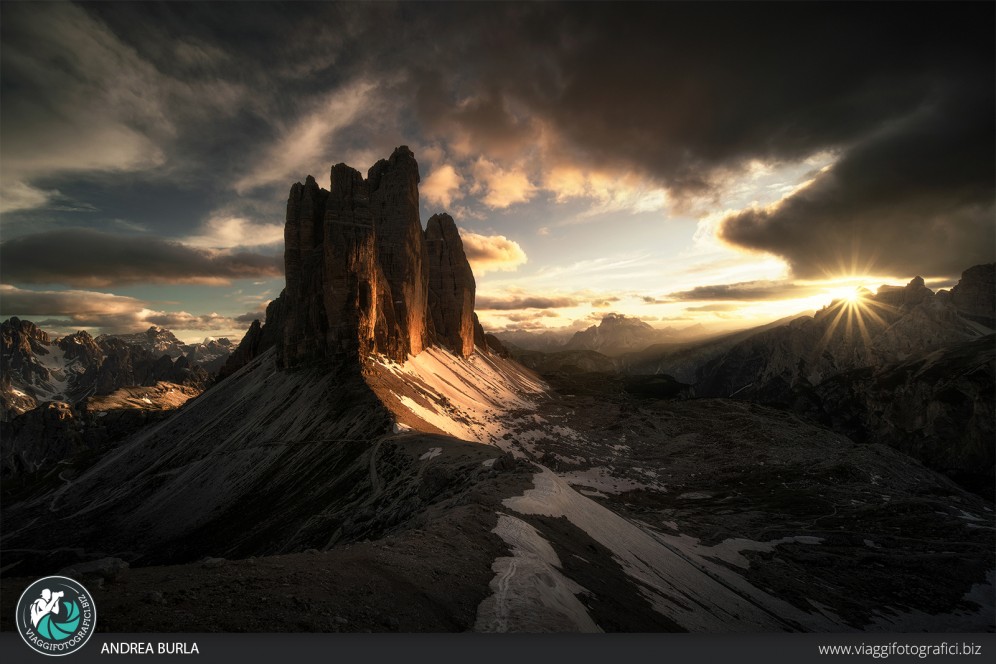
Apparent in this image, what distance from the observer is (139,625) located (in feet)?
32.5

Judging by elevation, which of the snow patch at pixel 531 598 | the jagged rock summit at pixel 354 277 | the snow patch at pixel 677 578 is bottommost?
the snow patch at pixel 677 578

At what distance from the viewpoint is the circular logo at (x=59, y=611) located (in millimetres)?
9984

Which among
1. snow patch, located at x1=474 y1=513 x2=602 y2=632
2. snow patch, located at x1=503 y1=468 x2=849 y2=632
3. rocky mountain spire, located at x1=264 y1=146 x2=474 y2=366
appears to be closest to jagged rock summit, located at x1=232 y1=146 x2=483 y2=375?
rocky mountain spire, located at x1=264 y1=146 x2=474 y2=366

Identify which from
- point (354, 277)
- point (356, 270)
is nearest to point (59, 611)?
point (354, 277)

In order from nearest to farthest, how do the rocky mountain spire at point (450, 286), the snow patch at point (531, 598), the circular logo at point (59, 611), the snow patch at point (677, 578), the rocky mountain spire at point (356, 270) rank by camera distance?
the circular logo at point (59, 611), the snow patch at point (531, 598), the snow patch at point (677, 578), the rocky mountain spire at point (356, 270), the rocky mountain spire at point (450, 286)

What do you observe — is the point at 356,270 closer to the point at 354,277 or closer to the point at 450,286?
the point at 354,277

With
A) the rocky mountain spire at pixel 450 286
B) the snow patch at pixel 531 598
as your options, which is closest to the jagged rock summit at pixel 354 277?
the rocky mountain spire at pixel 450 286

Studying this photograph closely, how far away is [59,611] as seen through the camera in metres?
9.98

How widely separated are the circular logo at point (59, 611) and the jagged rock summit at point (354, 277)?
261 ft

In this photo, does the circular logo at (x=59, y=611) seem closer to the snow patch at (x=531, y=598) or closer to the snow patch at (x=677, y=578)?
the snow patch at (x=531, y=598)

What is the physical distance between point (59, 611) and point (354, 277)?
91521mm

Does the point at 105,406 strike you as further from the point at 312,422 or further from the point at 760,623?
the point at 760,623

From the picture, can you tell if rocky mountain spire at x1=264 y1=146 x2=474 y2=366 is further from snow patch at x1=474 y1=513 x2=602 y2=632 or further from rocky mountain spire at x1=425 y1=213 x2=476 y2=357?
snow patch at x1=474 y1=513 x2=602 y2=632

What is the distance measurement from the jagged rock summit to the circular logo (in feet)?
261
